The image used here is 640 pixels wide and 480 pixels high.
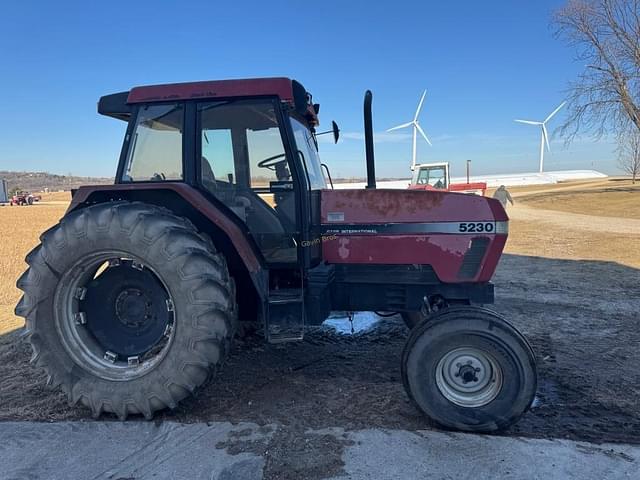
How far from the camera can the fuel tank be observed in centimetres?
345

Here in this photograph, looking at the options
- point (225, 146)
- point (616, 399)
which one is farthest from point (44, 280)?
point (616, 399)

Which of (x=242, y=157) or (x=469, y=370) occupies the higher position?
(x=242, y=157)

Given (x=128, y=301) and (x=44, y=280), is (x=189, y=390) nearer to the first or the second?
(x=128, y=301)

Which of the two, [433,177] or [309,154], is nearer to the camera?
[309,154]

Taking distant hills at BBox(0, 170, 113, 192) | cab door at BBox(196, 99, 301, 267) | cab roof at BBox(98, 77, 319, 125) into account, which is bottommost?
cab door at BBox(196, 99, 301, 267)

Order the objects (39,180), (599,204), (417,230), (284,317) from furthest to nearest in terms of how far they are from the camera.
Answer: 1. (39,180)
2. (599,204)
3. (417,230)
4. (284,317)

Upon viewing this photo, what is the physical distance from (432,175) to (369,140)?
21042mm

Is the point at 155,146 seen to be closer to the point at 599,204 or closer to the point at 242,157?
the point at 242,157

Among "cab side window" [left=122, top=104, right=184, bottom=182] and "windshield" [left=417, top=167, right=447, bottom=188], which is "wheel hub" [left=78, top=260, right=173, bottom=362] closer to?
"cab side window" [left=122, top=104, right=184, bottom=182]

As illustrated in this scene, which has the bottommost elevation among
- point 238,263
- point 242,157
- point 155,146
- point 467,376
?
point 467,376

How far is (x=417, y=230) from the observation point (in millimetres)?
3521

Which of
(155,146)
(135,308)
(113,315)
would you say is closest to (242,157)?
(155,146)

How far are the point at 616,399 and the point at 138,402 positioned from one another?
3494 millimetres

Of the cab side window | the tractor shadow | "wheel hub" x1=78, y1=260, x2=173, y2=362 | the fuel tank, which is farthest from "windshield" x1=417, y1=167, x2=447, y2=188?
"wheel hub" x1=78, y1=260, x2=173, y2=362
